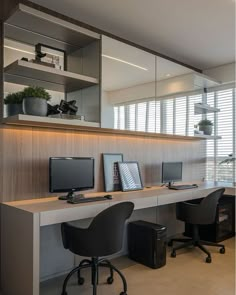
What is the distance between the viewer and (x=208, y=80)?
14.3ft

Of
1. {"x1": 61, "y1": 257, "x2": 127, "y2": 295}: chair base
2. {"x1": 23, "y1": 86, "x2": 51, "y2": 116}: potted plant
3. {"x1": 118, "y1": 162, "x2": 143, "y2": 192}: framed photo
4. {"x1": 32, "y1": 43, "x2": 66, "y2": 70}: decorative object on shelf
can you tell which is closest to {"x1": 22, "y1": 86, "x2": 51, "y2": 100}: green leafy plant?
{"x1": 23, "y1": 86, "x2": 51, "y2": 116}: potted plant

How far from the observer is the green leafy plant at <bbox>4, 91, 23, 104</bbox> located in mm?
2516

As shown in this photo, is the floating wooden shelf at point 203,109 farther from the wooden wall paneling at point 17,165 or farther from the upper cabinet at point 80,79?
the wooden wall paneling at point 17,165

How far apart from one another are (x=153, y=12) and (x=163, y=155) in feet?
6.62

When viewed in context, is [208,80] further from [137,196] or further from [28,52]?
[28,52]

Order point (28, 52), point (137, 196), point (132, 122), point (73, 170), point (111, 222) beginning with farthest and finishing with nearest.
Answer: point (132, 122) < point (137, 196) < point (73, 170) < point (28, 52) < point (111, 222)

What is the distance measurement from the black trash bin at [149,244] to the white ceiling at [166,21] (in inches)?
88.6

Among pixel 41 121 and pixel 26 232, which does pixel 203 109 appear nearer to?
pixel 41 121

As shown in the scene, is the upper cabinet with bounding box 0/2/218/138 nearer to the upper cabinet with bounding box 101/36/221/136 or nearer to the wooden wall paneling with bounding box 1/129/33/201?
the upper cabinet with bounding box 101/36/221/136

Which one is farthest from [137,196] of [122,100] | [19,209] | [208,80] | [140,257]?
[208,80]

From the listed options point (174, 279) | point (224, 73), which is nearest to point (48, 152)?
point (174, 279)

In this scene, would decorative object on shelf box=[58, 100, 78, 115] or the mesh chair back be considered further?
decorative object on shelf box=[58, 100, 78, 115]

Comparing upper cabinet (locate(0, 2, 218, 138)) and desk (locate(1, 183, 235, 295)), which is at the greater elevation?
upper cabinet (locate(0, 2, 218, 138))

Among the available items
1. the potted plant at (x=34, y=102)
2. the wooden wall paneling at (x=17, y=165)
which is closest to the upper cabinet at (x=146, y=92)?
the potted plant at (x=34, y=102)
